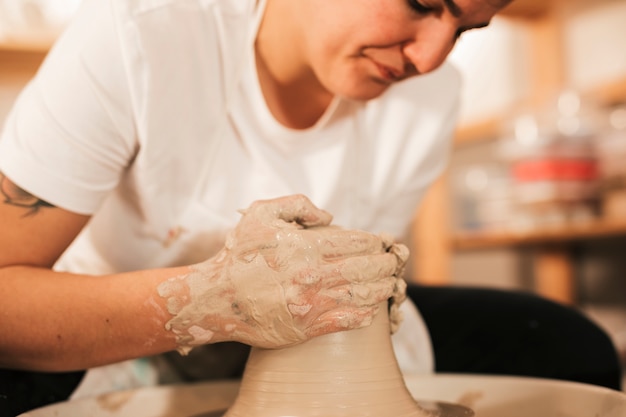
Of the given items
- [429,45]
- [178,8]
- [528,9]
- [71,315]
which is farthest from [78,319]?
[528,9]

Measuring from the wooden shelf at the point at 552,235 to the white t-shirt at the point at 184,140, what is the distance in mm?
840

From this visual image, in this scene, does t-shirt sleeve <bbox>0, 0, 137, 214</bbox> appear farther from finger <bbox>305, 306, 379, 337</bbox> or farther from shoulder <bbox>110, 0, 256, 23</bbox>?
finger <bbox>305, 306, 379, 337</bbox>

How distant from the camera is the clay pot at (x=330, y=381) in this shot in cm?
71

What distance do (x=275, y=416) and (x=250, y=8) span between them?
1.75ft

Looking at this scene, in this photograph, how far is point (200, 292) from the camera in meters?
0.71

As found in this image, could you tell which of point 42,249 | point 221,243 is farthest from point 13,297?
point 221,243

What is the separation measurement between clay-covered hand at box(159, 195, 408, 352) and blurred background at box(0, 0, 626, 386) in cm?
122

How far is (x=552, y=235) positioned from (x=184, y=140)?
1.42m

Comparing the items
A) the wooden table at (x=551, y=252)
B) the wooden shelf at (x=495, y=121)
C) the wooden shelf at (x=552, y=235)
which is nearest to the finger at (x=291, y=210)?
the wooden shelf at (x=552, y=235)

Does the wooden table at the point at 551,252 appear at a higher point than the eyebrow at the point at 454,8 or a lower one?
lower

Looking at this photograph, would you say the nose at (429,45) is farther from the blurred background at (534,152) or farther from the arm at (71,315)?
the blurred background at (534,152)

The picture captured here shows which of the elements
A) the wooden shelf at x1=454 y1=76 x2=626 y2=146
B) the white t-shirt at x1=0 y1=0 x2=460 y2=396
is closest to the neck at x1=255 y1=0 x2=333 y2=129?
the white t-shirt at x1=0 y1=0 x2=460 y2=396

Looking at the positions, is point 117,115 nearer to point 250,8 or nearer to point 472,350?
point 250,8

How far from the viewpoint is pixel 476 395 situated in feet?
3.00
